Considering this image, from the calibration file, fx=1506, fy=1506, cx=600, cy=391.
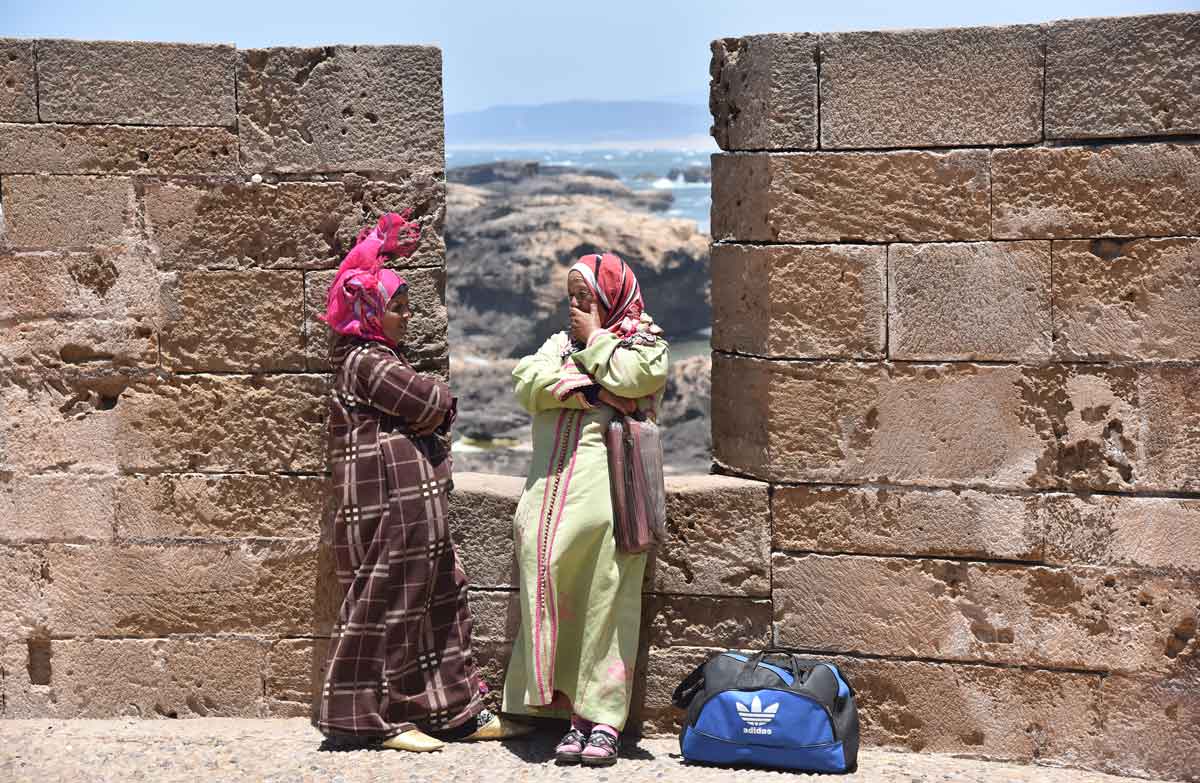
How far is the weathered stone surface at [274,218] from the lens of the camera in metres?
5.87

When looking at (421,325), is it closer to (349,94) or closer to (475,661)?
(349,94)

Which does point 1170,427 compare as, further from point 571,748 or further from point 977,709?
point 571,748

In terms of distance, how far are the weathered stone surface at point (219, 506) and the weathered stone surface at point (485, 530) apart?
0.56 metres

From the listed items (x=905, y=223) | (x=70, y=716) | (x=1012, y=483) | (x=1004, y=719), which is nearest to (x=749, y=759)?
(x=1004, y=719)

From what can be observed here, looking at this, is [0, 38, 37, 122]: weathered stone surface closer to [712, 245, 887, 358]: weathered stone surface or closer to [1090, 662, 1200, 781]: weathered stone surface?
[712, 245, 887, 358]: weathered stone surface

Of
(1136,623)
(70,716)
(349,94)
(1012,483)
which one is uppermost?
(349,94)

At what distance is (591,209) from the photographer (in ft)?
175

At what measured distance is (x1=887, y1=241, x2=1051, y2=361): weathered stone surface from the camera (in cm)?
553

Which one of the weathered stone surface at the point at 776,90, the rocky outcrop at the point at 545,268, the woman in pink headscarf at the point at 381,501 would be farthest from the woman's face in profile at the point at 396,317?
the rocky outcrop at the point at 545,268

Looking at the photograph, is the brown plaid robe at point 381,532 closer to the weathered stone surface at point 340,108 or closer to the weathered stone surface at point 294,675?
the weathered stone surface at point 294,675

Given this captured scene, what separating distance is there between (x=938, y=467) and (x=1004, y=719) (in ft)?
3.27

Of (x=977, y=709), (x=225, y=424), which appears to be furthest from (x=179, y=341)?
(x=977, y=709)

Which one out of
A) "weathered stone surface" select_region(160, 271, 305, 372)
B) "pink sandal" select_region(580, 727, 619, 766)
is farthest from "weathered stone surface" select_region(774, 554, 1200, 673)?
"weathered stone surface" select_region(160, 271, 305, 372)

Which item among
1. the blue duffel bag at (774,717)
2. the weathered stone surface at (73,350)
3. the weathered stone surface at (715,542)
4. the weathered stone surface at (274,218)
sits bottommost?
the blue duffel bag at (774,717)
